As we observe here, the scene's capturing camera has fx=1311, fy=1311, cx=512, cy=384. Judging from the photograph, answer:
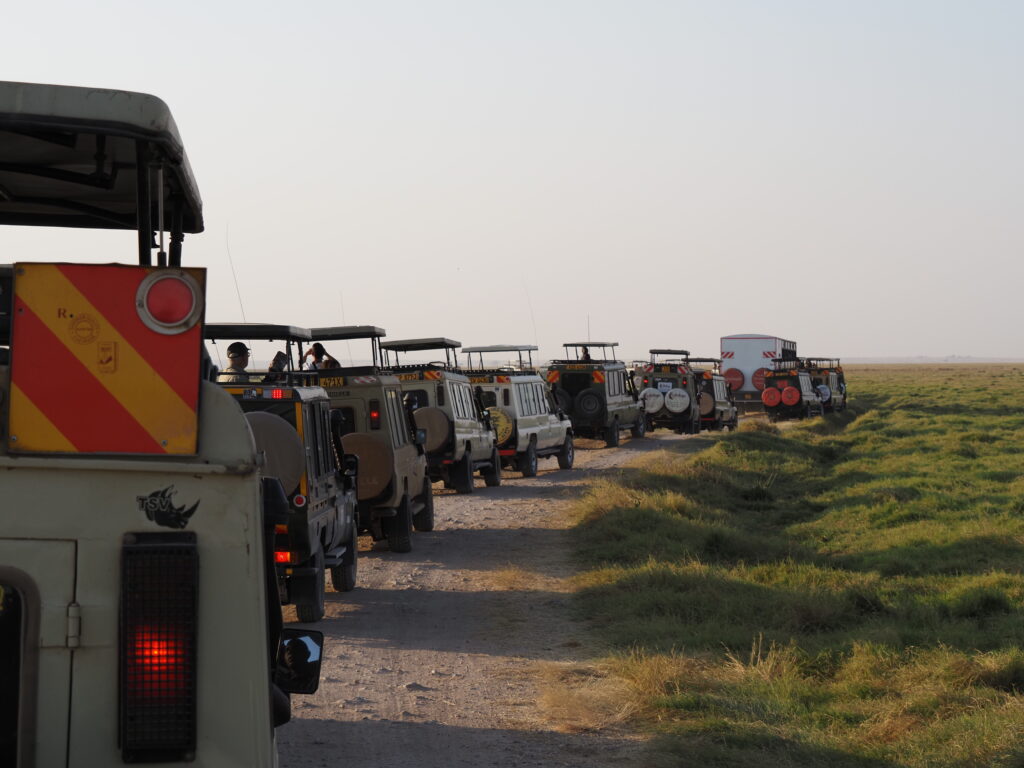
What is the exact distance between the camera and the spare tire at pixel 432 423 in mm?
18234

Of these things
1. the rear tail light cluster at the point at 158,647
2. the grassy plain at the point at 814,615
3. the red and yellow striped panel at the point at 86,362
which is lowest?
the grassy plain at the point at 814,615

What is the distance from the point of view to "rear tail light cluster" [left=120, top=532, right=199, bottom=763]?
2.75 meters

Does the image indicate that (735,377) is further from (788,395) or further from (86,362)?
(86,362)

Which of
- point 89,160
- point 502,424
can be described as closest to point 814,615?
point 89,160

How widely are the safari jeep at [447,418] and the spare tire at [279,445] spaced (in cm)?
839

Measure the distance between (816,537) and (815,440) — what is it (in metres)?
18.9

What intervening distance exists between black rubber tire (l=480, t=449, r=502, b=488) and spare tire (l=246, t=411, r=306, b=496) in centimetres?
1270

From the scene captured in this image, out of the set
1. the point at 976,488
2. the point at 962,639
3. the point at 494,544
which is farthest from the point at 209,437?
the point at 976,488

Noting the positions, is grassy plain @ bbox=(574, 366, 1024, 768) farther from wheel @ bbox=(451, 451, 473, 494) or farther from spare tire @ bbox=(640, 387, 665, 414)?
spare tire @ bbox=(640, 387, 665, 414)

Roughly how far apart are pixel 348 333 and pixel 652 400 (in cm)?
2241

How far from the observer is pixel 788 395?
44844mm

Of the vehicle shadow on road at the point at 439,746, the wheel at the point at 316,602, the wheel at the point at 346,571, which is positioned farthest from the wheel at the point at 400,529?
the vehicle shadow on road at the point at 439,746

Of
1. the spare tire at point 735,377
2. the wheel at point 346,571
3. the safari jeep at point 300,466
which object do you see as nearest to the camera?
the safari jeep at point 300,466

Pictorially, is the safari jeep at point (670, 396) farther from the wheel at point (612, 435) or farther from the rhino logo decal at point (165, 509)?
the rhino logo decal at point (165, 509)
